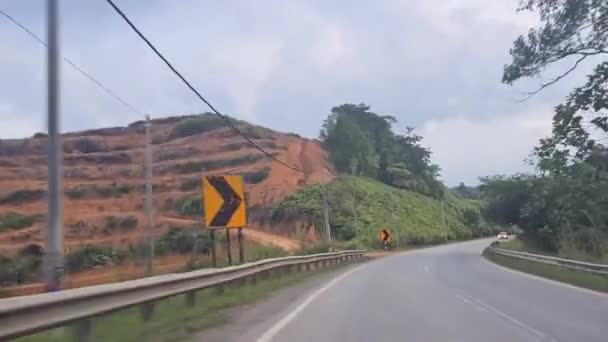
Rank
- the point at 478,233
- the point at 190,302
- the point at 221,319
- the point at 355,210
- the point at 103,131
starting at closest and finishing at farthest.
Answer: the point at 221,319, the point at 190,302, the point at 103,131, the point at 355,210, the point at 478,233

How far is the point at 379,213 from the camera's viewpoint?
8500 cm

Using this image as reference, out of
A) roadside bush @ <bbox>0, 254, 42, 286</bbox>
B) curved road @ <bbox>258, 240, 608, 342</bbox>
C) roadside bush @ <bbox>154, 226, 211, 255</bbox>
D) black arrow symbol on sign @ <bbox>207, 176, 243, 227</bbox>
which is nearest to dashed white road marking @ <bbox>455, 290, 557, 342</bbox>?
curved road @ <bbox>258, 240, 608, 342</bbox>

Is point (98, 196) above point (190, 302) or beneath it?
above

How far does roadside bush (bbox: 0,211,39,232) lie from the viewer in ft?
119

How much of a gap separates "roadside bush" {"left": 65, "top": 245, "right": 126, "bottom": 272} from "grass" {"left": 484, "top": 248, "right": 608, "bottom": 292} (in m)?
18.0

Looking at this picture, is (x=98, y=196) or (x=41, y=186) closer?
(x=41, y=186)

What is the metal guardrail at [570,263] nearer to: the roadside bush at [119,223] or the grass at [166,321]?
the grass at [166,321]

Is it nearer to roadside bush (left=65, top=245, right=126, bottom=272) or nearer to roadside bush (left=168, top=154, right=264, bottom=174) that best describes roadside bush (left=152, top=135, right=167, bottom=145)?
roadside bush (left=168, top=154, right=264, bottom=174)

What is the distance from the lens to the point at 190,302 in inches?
592

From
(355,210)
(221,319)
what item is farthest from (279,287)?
(355,210)

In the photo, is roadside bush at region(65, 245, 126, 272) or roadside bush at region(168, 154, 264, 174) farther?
roadside bush at region(168, 154, 264, 174)

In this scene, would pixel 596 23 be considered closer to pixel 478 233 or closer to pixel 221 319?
pixel 221 319

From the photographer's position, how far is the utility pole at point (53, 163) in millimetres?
10461

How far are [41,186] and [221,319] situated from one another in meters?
29.1
